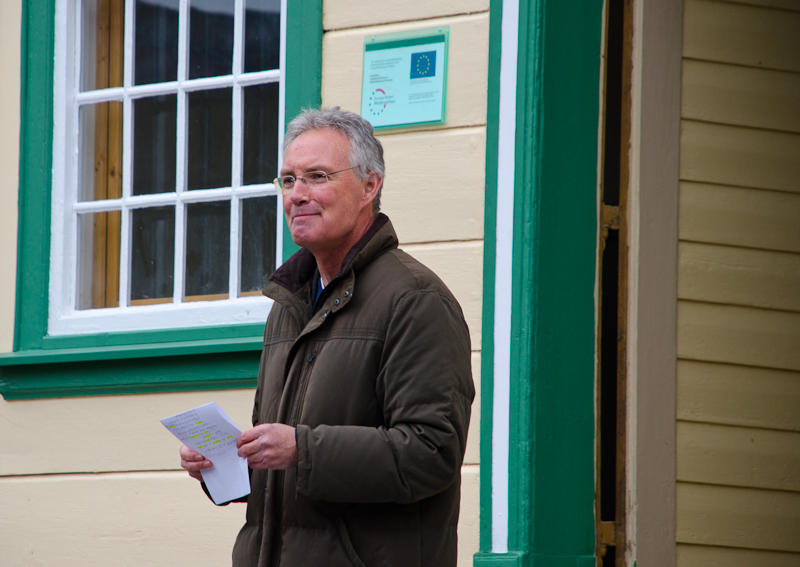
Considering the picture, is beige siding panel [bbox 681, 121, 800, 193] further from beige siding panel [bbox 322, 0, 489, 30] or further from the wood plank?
beige siding panel [bbox 322, 0, 489, 30]

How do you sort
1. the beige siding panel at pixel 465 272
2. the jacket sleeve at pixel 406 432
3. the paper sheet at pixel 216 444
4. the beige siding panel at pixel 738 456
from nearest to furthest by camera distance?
the jacket sleeve at pixel 406 432, the paper sheet at pixel 216 444, the beige siding panel at pixel 465 272, the beige siding panel at pixel 738 456

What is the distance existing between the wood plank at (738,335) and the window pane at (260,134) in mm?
1702

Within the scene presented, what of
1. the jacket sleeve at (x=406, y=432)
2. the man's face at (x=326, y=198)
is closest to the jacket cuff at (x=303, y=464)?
the jacket sleeve at (x=406, y=432)

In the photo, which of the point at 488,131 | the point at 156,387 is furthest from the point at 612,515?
the point at 156,387

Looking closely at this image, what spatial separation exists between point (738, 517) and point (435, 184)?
5.31 feet

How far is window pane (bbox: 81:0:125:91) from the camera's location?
4.79m

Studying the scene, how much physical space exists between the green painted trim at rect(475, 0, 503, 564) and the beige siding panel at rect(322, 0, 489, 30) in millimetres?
134

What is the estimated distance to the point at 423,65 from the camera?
4.04 meters

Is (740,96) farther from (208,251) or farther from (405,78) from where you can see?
(208,251)

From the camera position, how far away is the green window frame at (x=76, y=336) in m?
4.24

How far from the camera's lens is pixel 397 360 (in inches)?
101

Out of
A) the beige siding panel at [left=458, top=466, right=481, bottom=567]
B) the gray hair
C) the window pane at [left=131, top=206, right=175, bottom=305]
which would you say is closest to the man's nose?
the gray hair

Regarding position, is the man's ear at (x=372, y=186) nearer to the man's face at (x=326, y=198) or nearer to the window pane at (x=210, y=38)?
the man's face at (x=326, y=198)

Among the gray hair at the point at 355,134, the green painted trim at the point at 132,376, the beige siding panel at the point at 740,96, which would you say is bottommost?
the green painted trim at the point at 132,376
